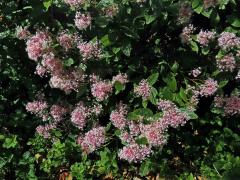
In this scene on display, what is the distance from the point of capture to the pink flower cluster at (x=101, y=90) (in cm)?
323

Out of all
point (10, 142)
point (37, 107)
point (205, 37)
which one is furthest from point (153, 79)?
point (10, 142)

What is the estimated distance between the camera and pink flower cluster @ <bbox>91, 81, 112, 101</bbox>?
3232 mm

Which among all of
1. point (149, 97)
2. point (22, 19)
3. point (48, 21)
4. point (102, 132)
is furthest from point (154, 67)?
point (22, 19)

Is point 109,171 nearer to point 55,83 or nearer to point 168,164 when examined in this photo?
point 168,164

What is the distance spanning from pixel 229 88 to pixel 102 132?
1.05 meters

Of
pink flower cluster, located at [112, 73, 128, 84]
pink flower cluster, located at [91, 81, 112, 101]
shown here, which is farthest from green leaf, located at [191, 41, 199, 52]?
pink flower cluster, located at [91, 81, 112, 101]

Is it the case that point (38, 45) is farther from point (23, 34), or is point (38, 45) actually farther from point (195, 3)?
point (195, 3)

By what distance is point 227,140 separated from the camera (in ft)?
11.7

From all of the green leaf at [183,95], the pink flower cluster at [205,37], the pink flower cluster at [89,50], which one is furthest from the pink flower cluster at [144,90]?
the pink flower cluster at [205,37]

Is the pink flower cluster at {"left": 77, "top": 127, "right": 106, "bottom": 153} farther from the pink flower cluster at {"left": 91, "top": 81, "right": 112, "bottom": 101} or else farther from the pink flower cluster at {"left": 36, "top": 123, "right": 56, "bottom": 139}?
the pink flower cluster at {"left": 36, "top": 123, "right": 56, "bottom": 139}

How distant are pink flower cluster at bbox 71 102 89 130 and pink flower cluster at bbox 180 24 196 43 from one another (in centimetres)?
85

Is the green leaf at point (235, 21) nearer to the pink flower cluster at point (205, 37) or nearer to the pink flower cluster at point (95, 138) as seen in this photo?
the pink flower cluster at point (205, 37)

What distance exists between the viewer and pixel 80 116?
135 inches

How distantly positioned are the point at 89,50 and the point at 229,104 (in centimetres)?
104
